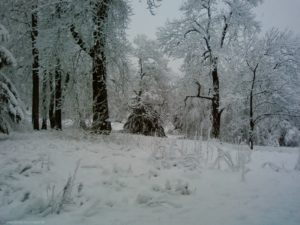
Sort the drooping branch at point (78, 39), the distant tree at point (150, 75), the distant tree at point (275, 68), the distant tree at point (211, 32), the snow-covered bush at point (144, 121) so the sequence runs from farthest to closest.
Result: the distant tree at point (150, 75) < the snow-covered bush at point (144, 121) < the distant tree at point (211, 32) < the distant tree at point (275, 68) < the drooping branch at point (78, 39)

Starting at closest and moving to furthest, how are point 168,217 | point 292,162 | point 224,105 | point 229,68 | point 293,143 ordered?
point 168,217
point 292,162
point 224,105
point 229,68
point 293,143

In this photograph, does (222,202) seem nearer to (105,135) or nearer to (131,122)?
(105,135)

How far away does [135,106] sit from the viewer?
23.0 metres

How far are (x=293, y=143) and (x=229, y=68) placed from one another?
8.06m

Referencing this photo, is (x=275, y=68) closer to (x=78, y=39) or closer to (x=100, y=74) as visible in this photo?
(x=100, y=74)

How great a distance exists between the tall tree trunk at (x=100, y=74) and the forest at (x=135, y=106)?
42mm

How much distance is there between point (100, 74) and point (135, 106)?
11.9m

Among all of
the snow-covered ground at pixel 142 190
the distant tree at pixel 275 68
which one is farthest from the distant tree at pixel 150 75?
the snow-covered ground at pixel 142 190

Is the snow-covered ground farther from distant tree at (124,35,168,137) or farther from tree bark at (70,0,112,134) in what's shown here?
distant tree at (124,35,168,137)

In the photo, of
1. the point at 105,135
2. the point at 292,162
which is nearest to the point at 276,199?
the point at 292,162

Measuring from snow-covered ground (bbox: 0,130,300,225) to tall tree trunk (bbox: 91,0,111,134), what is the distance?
3.96 meters

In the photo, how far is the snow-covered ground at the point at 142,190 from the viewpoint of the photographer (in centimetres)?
340

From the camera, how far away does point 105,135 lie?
10172mm

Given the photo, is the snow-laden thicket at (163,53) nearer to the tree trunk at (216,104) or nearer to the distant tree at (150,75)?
the tree trunk at (216,104)
